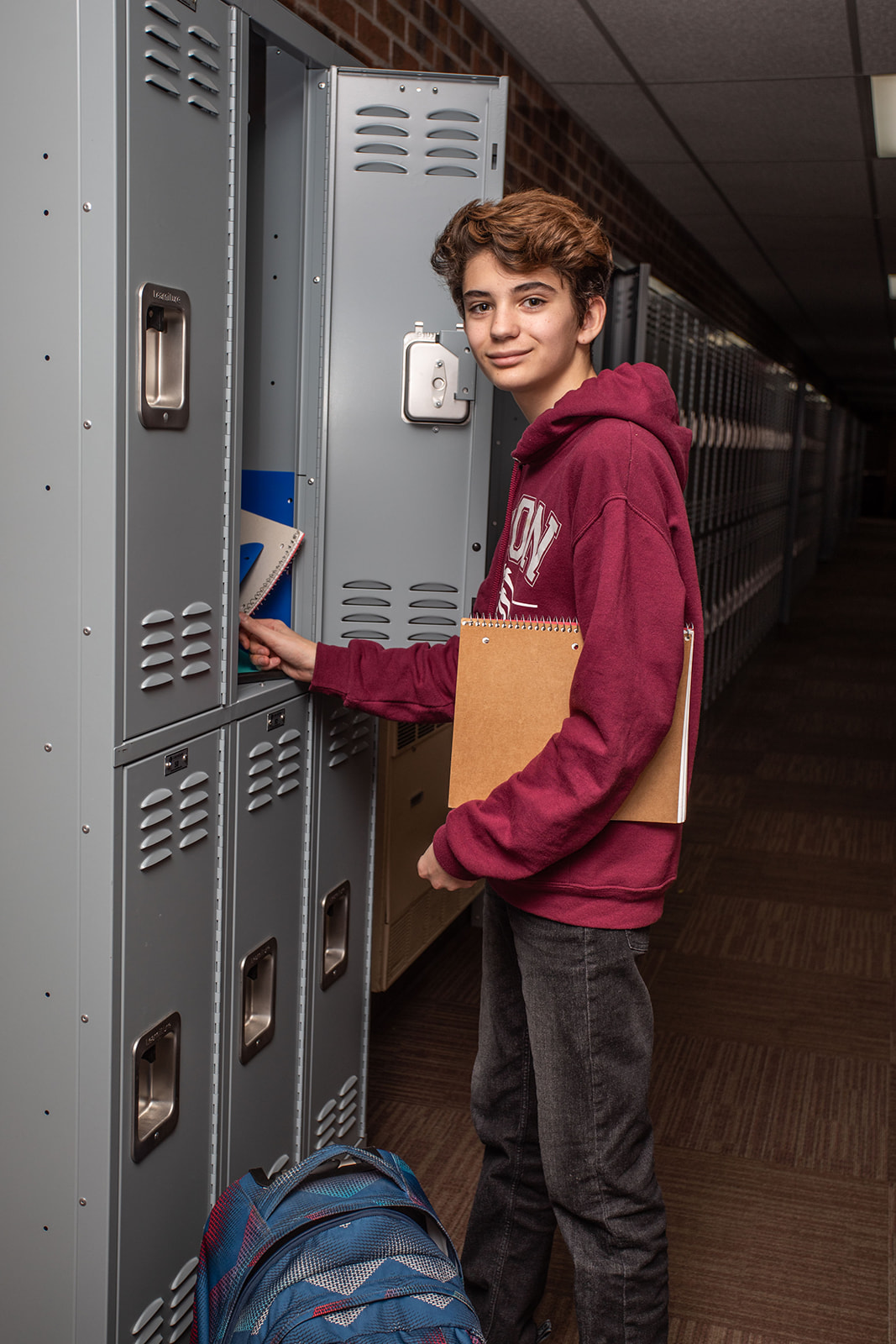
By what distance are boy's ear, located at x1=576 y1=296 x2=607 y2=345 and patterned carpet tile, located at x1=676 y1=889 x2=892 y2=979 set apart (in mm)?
2451

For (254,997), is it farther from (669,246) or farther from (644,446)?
(669,246)

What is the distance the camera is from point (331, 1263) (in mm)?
1409

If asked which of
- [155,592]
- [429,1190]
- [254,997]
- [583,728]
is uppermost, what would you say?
[155,592]

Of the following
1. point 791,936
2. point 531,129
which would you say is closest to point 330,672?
point 791,936

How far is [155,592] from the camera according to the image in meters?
1.51

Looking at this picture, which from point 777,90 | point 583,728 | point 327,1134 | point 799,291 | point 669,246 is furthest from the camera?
point 799,291

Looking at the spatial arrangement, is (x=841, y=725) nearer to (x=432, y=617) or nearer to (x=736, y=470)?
(x=736, y=470)

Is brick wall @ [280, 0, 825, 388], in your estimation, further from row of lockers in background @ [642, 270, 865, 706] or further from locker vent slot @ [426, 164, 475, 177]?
locker vent slot @ [426, 164, 475, 177]

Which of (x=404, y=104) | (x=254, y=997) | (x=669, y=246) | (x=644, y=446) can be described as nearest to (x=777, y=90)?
(x=669, y=246)

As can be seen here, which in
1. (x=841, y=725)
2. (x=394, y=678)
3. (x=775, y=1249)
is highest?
(x=394, y=678)

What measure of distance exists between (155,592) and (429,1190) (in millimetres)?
1479

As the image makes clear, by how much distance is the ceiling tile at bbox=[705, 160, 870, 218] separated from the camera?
5000mm

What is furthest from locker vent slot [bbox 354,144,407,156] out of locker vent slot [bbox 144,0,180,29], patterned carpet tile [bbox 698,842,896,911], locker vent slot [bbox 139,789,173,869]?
patterned carpet tile [bbox 698,842,896,911]

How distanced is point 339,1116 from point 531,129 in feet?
10.5
